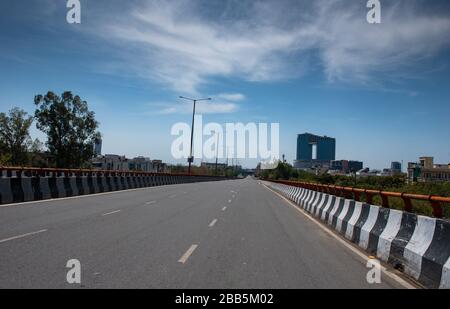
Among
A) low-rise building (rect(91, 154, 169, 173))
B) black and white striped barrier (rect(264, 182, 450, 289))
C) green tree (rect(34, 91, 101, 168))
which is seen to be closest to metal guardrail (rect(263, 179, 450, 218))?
black and white striped barrier (rect(264, 182, 450, 289))

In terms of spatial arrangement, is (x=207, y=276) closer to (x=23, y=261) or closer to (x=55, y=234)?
(x=23, y=261)

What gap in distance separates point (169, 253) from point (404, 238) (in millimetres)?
4429

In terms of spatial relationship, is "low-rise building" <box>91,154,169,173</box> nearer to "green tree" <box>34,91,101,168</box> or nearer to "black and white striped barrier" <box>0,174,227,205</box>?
"green tree" <box>34,91,101,168</box>

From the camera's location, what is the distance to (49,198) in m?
23.1

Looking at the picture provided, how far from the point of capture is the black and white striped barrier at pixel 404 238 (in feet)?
24.3

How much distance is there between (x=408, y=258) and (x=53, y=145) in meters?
85.3

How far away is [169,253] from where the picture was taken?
9562mm

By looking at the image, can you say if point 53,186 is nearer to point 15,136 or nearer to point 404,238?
point 404,238

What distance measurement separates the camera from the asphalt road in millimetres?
7285

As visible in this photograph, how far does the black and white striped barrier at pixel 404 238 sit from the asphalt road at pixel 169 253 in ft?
1.74

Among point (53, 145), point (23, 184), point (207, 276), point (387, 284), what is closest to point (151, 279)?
point (207, 276)

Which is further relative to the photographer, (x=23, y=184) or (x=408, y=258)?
(x=23, y=184)
